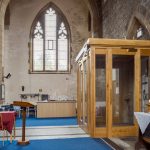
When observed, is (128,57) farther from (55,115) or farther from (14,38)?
(14,38)

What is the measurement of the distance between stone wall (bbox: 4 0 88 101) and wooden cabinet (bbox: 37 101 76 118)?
1.98 metres

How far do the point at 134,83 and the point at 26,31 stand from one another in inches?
397

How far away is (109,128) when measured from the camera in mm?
7754

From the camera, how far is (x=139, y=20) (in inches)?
368

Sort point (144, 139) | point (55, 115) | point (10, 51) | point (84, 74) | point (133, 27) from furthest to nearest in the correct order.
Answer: point (10, 51) → point (55, 115) → point (133, 27) → point (84, 74) → point (144, 139)

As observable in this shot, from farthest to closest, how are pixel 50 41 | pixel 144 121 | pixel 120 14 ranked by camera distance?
pixel 50 41
pixel 120 14
pixel 144 121

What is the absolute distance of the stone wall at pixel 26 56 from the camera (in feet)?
53.6

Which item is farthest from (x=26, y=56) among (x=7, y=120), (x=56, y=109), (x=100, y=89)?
(x=7, y=120)

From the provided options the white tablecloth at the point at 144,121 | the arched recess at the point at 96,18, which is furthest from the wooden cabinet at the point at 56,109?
the white tablecloth at the point at 144,121

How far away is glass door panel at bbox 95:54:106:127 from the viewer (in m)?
7.86

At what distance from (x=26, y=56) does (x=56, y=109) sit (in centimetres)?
400

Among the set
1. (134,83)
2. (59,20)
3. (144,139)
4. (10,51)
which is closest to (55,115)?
(10,51)

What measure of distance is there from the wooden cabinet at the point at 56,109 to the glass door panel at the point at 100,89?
21.9 feet

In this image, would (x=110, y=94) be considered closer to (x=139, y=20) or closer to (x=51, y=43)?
(x=139, y=20)
